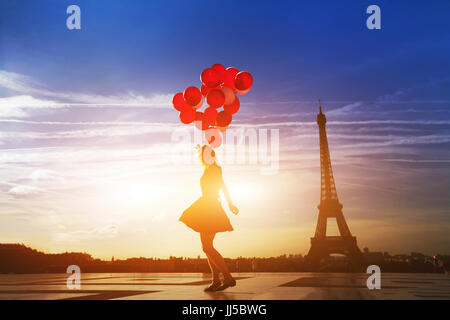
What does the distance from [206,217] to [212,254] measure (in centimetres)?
62

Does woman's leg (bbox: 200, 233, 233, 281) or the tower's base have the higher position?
woman's leg (bbox: 200, 233, 233, 281)

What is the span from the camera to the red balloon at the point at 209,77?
22.5ft

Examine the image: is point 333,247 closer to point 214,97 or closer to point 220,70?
point 220,70

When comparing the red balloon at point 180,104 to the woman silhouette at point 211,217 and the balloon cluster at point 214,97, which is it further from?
the woman silhouette at point 211,217

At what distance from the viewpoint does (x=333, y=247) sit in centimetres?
3769

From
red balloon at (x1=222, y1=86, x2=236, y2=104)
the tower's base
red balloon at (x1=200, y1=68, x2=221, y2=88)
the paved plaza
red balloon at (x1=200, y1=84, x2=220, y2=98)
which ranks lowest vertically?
the tower's base

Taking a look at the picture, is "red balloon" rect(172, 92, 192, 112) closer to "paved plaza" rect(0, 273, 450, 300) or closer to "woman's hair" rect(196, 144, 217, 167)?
"woman's hair" rect(196, 144, 217, 167)

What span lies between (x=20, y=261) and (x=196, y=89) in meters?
21.3

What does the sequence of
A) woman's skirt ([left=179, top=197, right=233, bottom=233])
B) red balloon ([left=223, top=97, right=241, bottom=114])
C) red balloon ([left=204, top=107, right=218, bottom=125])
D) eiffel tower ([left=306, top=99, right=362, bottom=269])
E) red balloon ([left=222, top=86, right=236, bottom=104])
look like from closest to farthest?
1. woman's skirt ([left=179, top=197, right=233, bottom=233])
2. red balloon ([left=204, top=107, right=218, bottom=125])
3. red balloon ([left=222, top=86, right=236, bottom=104])
4. red balloon ([left=223, top=97, right=241, bottom=114])
5. eiffel tower ([left=306, top=99, right=362, bottom=269])

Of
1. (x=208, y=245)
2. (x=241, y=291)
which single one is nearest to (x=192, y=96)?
(x=208, y=245)

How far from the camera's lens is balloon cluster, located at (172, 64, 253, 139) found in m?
6.73

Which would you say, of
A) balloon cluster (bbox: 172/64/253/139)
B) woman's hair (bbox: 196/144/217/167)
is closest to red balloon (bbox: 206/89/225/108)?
balloon cluster (bbox: 172/64/253/139)

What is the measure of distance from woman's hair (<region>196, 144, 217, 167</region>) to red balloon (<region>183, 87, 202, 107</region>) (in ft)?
2.61
